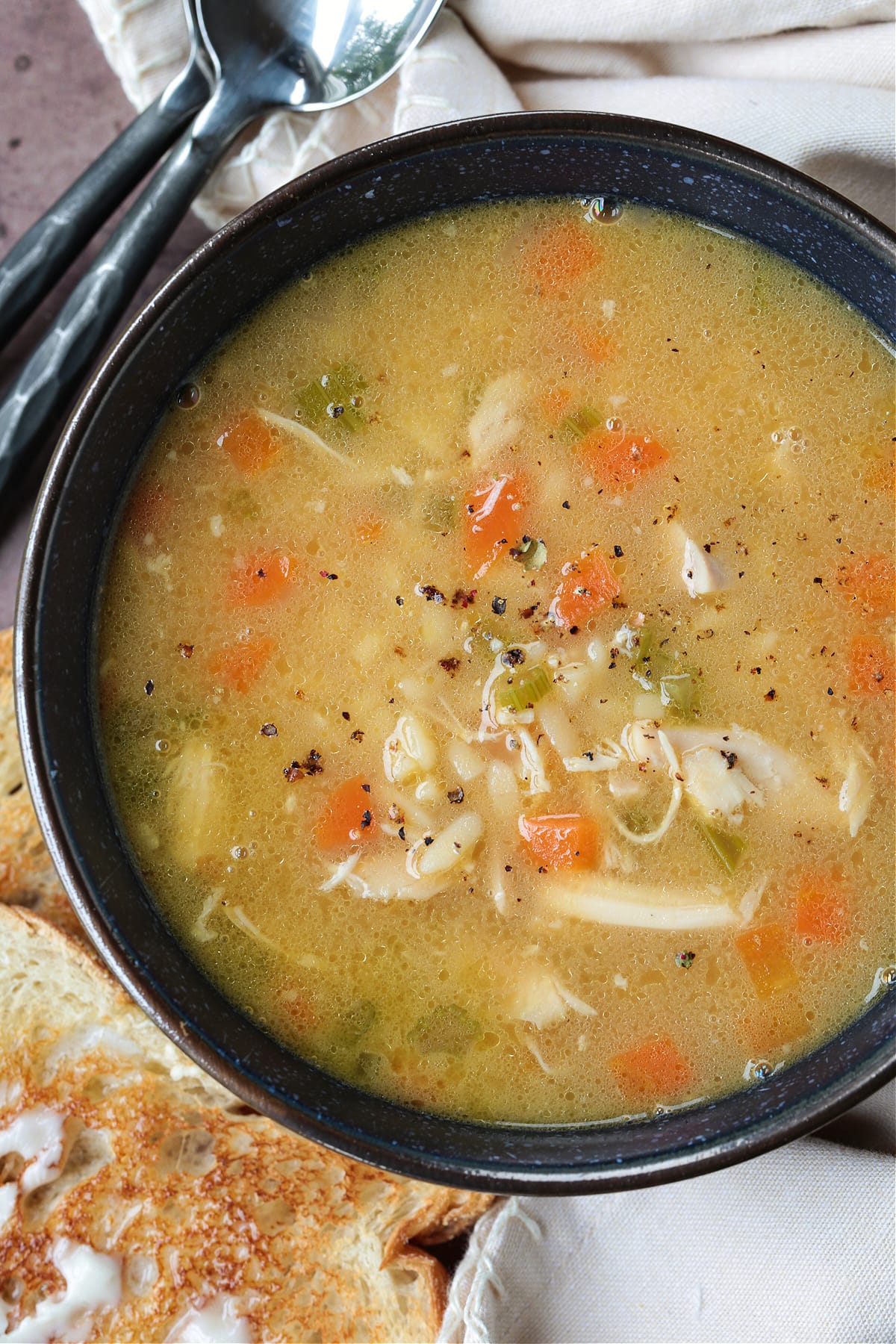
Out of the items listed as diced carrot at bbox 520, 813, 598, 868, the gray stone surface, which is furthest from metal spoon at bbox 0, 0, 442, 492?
diced carrot at bbox 520, 813, 598, 868

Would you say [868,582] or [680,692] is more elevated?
[868,582]

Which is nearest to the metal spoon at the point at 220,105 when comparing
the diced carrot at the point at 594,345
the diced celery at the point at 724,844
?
the diced carrot at the point at 594,345

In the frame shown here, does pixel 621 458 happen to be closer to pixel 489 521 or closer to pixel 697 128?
pixel 489 521

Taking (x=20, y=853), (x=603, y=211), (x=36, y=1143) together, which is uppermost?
(x=603, y=211)

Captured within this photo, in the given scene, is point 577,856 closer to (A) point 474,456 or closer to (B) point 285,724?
(B) point 285,724

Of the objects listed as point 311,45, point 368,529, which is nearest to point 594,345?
point 368,529

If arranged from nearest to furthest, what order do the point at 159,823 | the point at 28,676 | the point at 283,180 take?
the point at 28,676 < the point at 159,823 < the point at 283,180

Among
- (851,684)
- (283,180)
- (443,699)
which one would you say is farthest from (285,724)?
(283,180)

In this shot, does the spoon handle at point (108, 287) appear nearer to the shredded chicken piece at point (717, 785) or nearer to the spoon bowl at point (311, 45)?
the spoon bowl at point (311, 45)

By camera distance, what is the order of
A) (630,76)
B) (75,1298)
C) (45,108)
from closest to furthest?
1. (75,1298)
2. (630,76)
3. (45,108)
